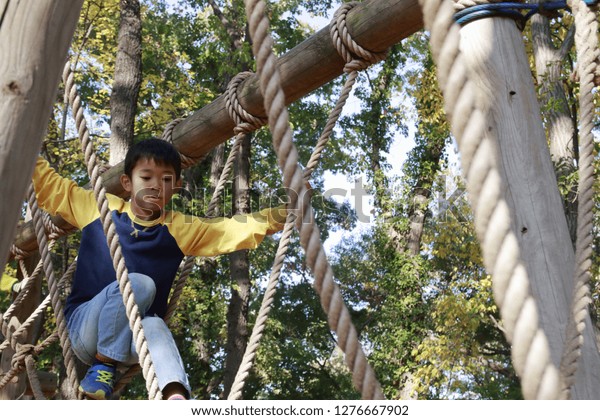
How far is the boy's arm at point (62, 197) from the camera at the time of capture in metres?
2.38

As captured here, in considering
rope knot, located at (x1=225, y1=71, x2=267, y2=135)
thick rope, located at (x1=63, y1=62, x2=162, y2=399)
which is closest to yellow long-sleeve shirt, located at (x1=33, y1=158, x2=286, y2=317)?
thick rope, located at (x1=63, y1=62, x2=162, y2=399)

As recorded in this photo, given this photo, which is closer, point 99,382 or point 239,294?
point 99,382

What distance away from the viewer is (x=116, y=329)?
6.97 feet

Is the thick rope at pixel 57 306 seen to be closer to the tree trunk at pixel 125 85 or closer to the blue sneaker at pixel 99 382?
the blue sneaker at pixel 99 382

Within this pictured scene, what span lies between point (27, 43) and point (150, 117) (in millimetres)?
8379

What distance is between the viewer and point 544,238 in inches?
65.5

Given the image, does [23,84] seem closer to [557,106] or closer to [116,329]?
[116,329]

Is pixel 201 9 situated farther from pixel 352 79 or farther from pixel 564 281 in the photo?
pixel 564 281

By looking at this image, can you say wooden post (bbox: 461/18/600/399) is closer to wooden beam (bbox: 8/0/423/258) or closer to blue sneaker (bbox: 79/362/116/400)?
wooden beam (bbox: 8/0/423/258)

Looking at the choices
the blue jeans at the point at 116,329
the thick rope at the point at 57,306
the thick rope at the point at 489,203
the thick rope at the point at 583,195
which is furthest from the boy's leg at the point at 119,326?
the thick rope at the point at 489,203

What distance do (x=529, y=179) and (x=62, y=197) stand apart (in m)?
1.47

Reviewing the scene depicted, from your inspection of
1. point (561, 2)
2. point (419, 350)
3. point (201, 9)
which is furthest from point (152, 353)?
point (201, 9)

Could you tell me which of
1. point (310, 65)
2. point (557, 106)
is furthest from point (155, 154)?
point (557, 106)

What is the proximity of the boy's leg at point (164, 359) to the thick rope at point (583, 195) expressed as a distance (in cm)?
96
